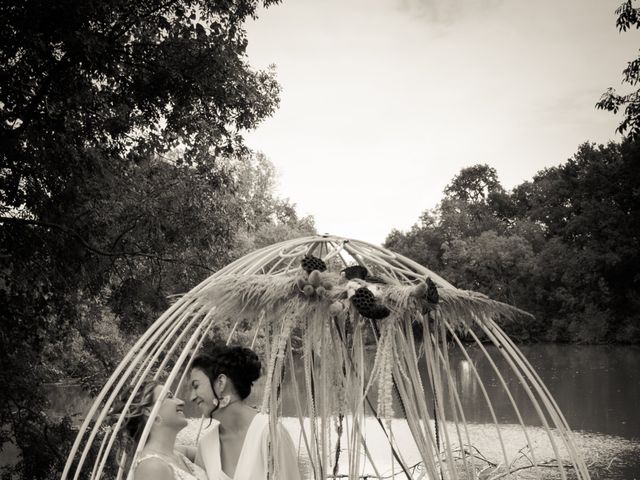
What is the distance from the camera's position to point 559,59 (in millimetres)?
19250

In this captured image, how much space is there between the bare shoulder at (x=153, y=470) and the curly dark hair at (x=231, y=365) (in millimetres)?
342

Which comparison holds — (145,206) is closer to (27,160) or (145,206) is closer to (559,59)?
(27,160)

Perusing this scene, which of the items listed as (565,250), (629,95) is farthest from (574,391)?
(565,250)

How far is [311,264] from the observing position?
213cm

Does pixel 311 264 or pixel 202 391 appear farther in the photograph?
pixel 202 391

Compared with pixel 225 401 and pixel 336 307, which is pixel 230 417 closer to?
pixel 225 401

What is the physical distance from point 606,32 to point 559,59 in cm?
148

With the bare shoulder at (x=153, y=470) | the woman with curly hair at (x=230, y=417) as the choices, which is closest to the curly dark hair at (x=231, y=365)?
the woman with curly hair at (x=230, y=417)

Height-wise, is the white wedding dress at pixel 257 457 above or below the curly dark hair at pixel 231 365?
below

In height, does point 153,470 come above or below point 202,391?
below

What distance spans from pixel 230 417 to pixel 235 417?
0.07 ft

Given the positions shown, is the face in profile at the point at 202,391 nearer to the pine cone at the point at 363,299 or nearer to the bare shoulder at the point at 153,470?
the bare shoulder at the point at 153,470

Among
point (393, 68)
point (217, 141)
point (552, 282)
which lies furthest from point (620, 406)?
point (552, 282)

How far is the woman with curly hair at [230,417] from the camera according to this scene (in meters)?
2.27
